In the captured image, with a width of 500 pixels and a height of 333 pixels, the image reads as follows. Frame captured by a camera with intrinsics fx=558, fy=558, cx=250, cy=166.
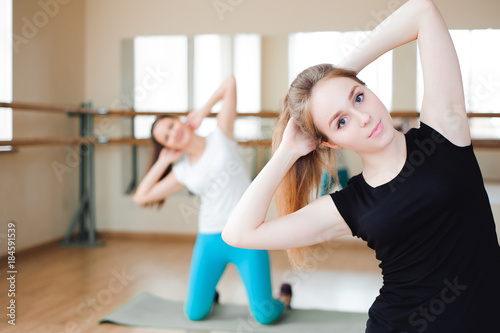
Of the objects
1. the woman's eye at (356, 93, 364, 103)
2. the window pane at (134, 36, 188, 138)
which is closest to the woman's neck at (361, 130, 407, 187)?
the woman's eye at (356, 93, 364, 103)

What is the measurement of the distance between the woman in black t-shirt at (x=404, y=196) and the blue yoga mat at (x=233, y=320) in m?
1.76

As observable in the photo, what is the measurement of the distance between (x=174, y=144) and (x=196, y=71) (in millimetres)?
2497

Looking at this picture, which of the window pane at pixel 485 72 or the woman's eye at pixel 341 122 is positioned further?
the window pane at pixel 485 72

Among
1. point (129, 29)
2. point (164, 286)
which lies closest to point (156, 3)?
point (129, 29)

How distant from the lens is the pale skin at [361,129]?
3.48 ft

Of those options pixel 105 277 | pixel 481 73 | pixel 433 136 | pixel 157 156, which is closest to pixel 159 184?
pixel 157 156

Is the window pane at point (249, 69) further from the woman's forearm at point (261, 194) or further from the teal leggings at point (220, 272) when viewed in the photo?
the woman's forearm at point (261, 194)

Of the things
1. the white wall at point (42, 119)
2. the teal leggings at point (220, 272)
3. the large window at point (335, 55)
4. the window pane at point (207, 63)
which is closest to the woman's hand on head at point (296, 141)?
the teal leggings at point (220, 272)

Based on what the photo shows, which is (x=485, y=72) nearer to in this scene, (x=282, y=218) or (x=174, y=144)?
(x=174, y=144)

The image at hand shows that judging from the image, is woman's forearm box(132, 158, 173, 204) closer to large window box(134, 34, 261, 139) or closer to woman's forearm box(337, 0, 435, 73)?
woman's forearm box(337, 0, 435, 73)

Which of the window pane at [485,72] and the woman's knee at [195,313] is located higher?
the window pane at [485,72]

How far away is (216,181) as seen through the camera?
2914mm

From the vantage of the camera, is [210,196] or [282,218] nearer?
[282,218]

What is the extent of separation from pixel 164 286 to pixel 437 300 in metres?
2.86
